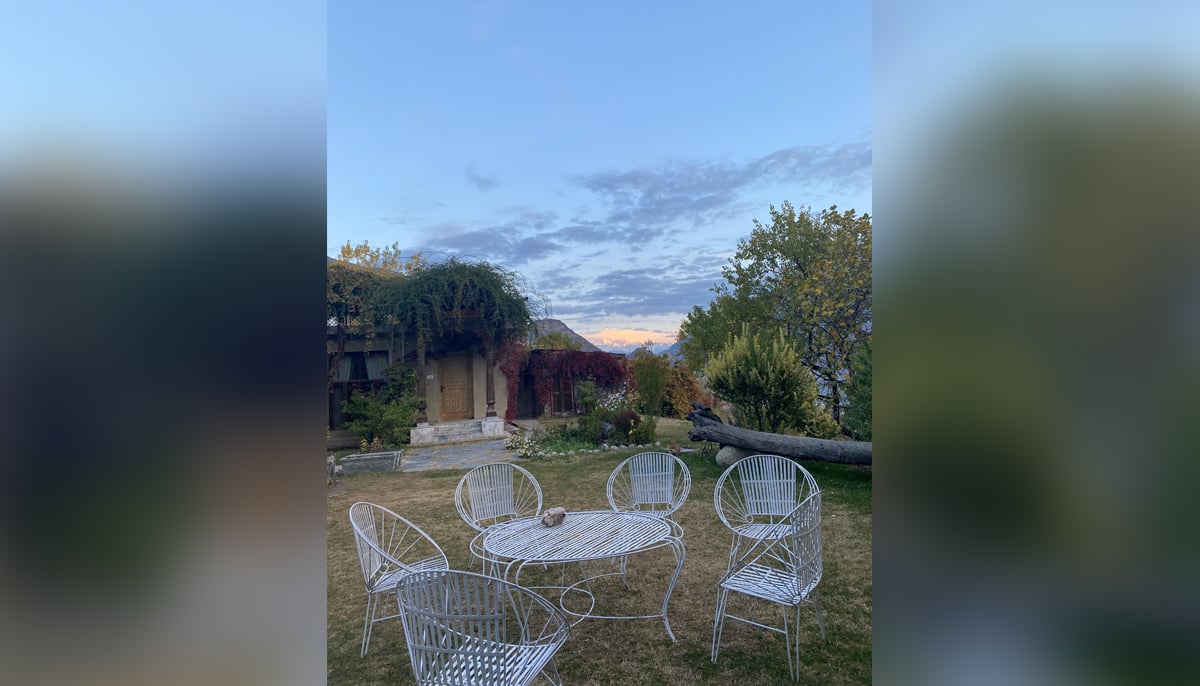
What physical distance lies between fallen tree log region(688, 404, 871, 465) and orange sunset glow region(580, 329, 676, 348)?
266 centimetres

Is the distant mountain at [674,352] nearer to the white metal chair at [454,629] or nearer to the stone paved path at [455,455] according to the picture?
the stone paved path at [455,455]

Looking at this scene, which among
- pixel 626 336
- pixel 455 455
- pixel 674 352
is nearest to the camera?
pixel 455 455

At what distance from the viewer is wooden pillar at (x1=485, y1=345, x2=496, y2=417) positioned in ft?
37.6

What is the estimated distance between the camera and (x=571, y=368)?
37.6 ft

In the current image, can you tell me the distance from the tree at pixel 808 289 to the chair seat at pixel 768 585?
5337mm

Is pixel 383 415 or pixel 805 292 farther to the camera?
pixel 383 415

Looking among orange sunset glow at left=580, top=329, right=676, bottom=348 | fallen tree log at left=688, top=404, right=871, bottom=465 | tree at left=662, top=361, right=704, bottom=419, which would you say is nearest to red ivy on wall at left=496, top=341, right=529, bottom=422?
orange sunset glow at left=580, top=329, right=676, bottom=348

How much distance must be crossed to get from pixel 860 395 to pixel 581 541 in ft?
16.6

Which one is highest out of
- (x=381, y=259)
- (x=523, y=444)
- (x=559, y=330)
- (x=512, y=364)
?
(x=381, y=259)

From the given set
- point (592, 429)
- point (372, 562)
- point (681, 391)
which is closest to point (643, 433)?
point (592, 429)

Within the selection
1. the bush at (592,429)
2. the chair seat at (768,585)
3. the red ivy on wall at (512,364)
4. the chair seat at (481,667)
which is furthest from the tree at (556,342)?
the chair seat at (481,667)

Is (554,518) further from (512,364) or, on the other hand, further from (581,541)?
(512,364)
